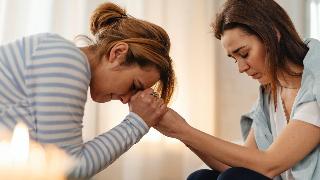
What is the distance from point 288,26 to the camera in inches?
47.9

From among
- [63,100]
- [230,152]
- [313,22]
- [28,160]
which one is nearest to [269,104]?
[230,152]

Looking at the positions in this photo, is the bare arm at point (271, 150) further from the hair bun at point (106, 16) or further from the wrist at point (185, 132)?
the hair bun at point (106, 16)

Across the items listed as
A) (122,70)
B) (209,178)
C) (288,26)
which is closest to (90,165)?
(122,70)

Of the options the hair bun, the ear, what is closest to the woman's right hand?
the ear

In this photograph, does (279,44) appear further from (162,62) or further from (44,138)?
(44,138)

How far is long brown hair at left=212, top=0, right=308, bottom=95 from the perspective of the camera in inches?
46.5

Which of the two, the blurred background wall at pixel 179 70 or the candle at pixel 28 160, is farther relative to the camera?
the blurred background wall at pixel 179 70

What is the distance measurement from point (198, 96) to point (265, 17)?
0.95 metres

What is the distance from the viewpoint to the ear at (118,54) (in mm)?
1039

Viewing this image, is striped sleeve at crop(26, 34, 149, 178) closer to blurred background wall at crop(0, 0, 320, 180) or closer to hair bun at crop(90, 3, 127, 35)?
hair bun at crop(90, 3, 127, 35)

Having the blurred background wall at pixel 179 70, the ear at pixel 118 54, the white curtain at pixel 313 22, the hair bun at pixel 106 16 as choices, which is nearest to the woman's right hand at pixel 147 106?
the ear at pixel 118 54

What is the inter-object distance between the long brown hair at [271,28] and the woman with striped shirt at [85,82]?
240 mm

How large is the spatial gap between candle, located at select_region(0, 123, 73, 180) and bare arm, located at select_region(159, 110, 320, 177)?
380 mm

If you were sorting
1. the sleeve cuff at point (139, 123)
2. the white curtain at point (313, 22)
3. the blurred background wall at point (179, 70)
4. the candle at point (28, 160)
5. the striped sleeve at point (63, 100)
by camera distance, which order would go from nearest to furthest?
the candle at point (28, 160) < the striped sleeve at point (63, 100) < the sleeve cuff at point (139, 123) < the blurred background wall at point (179, 70) < the white curtain at point (313, 22)
